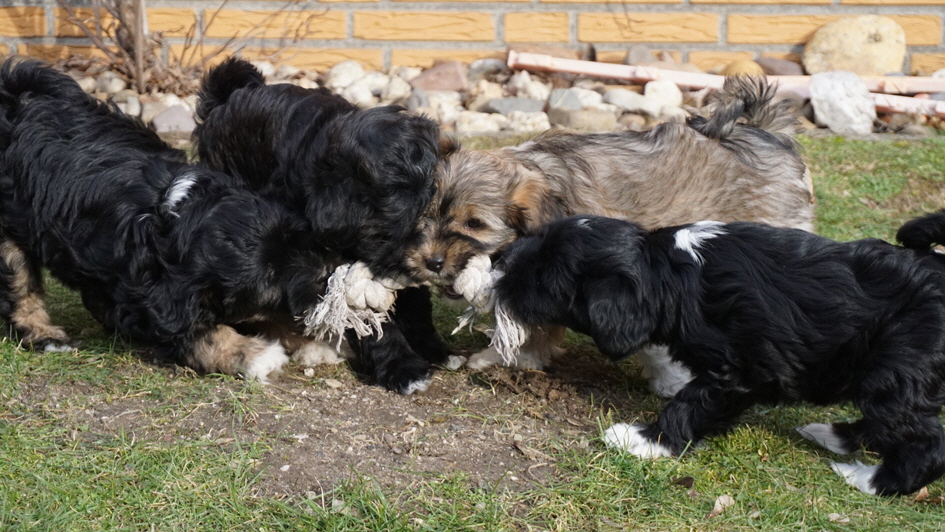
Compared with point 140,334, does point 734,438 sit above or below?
below

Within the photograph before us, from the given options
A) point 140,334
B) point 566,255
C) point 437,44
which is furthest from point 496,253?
point 437,44

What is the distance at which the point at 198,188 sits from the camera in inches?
167

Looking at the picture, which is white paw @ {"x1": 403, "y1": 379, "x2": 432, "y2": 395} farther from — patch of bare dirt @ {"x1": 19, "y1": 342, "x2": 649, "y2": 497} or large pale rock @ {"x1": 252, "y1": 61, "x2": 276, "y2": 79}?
large pale rock @ {"x1": 252, "y1": 61, "x2": 276, "y2": 79}

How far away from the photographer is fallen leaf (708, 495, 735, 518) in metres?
3.37

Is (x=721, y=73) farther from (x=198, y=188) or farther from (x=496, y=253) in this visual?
(x=198, y=188)

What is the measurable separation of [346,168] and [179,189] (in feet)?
2.79

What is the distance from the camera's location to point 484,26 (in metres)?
9.05

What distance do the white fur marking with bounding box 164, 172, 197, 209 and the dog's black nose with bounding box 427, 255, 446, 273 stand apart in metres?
1.16

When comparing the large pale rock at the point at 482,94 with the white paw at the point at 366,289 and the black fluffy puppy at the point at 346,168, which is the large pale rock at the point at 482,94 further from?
the white paw at the point at 366,289

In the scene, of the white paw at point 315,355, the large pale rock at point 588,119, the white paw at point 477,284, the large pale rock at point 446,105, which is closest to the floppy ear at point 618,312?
the white paw at point 477,284

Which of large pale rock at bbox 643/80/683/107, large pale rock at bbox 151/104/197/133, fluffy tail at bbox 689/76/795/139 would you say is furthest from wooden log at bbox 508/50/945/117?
fluffy tail at bbox 689/76/795/139

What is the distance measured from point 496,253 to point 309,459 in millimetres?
1226

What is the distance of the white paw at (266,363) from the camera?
4.26 m

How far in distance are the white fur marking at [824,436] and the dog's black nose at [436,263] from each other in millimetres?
1687
